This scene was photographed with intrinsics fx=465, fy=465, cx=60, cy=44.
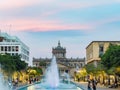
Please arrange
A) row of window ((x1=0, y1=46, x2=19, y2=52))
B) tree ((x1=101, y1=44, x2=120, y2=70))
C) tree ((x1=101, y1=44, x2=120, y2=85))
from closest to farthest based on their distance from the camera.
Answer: tree ((x1=101, y1=44, x2=120, y2=85)) → tree ((x1=101, y1=44, x2=120, y2=70)) → row of window ((x1=0, y1=46, x2=19, y2=52))

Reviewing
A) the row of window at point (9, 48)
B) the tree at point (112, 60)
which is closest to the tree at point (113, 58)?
the tree at point (112, 60)

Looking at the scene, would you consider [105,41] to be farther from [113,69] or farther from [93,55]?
[113,69]

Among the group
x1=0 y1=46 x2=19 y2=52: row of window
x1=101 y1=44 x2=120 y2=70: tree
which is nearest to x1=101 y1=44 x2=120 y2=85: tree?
x1=101 y1=44 x2=120 y2=70: tree

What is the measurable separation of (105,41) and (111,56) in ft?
325

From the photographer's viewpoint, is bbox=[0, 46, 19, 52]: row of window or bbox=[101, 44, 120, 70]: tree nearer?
bbox=[101, 44, 120, 70]: tree

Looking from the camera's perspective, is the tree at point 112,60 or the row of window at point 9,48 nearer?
the tree at point 112,60

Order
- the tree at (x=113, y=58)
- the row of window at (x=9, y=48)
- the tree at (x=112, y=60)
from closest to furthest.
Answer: the tree at (x=112, y=60) → the tree at (x=113, y=58) → the row of window at (x=9, y=48)

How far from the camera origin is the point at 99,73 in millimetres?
109625

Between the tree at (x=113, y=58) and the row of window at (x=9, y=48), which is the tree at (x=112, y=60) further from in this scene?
the row of window at (x=9, y=48)

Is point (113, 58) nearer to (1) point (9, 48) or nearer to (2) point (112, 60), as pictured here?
(2) point (112, 60)

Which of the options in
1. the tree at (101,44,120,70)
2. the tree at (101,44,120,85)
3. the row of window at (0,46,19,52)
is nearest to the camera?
the tree at (101,44,120,85)

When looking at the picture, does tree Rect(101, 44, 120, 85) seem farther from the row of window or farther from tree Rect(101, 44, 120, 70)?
the row of window

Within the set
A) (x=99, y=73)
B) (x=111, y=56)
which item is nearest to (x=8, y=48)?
(x=99, y=73)

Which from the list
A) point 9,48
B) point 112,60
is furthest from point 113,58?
point 9,48
